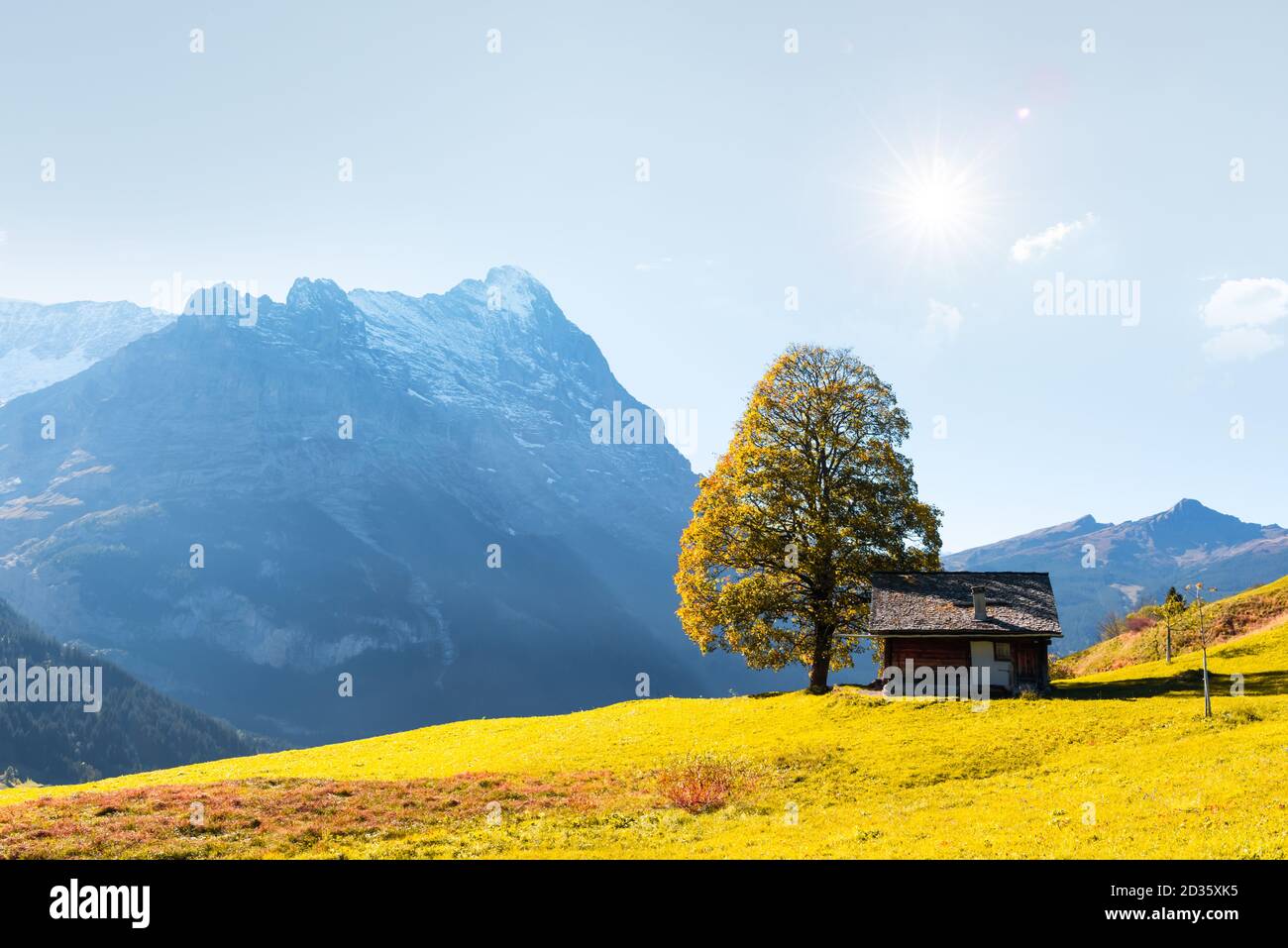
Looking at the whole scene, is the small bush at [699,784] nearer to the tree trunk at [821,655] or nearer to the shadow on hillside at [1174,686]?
the tree trunk at [821,655]

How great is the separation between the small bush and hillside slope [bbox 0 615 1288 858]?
0.18 metres

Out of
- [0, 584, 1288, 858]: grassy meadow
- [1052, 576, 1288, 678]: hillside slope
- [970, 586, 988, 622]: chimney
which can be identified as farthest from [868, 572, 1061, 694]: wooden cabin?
[1052, 576, 1288, 678]: hillside slope

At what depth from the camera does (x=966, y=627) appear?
152 feet

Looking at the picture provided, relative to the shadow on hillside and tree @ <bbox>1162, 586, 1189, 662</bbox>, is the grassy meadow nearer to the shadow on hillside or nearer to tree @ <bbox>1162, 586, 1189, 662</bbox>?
the shadow on hillside

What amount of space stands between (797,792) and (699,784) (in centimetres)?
342

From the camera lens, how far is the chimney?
155 ft

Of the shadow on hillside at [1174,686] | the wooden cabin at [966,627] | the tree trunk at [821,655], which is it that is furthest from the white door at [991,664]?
the tree trunk at [821,655]

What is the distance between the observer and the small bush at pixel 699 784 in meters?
27.3

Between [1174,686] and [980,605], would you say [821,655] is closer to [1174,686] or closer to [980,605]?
[980,605]

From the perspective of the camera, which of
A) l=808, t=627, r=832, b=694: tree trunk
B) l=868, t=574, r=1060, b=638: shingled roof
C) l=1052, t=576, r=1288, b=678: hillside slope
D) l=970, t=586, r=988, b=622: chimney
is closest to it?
l=868, t=574, r=1060, b=638: shingled roof

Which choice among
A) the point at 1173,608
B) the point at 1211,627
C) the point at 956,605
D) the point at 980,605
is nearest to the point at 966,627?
the point at 980,605

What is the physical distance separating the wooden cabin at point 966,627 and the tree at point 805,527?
2.49 metres

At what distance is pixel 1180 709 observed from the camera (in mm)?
35938
